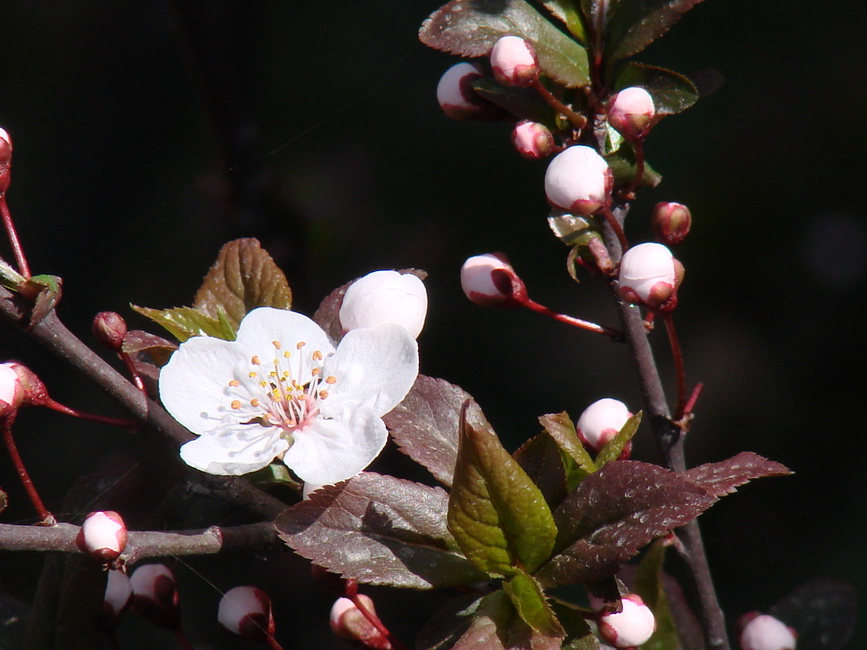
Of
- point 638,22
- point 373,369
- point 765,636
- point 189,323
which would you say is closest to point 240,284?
point 189,323

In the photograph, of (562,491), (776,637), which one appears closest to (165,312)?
(562,491)

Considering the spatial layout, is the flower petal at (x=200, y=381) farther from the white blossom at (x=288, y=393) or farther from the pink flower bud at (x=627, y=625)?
the pink flower bud at (x=627, y=625)

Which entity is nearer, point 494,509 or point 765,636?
point 494,509

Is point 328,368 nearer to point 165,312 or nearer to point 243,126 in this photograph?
point 165,312

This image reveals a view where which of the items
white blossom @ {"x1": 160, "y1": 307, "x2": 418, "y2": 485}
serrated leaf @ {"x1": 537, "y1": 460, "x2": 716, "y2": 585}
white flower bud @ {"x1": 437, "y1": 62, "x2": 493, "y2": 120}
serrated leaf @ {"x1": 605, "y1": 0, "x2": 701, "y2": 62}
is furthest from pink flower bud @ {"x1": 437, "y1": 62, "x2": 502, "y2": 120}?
serrated leaf @ {"x1": 537, "y1": 460, "x2": 716, "y2": 585}

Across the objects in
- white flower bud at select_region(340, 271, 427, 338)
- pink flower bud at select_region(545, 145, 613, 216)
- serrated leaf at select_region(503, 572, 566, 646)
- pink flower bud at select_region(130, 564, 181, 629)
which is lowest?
pink flower bud at select_region(130, 564, 181, 629)

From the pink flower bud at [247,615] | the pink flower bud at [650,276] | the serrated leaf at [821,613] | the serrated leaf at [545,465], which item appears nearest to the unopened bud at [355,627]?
the pink flower bud at [247,615]

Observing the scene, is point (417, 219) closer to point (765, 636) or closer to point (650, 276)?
point (650, 276)

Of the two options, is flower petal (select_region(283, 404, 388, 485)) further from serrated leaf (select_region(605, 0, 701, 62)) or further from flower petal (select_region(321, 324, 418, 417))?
serrated leaf (select_region(605, 0, 701, 62))
